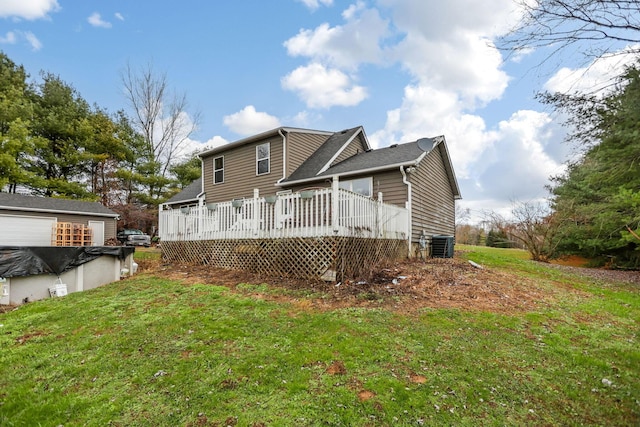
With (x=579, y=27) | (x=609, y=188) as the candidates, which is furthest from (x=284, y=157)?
(x=609, y=188)

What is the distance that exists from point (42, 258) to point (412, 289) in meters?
9.01

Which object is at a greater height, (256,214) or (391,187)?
(391,187)

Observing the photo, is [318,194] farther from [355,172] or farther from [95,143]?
[95,143]

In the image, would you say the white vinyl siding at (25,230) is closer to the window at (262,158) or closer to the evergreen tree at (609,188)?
the window at (262,158)

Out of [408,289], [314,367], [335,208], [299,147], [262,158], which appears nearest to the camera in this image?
[314,367]

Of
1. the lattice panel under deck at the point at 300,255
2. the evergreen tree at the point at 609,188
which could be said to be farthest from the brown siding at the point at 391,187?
the evergreen tree at the point at 609,188

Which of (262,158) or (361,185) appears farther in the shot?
(262,158)

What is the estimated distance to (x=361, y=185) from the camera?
10.9 metres

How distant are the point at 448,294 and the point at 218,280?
16.5 feet

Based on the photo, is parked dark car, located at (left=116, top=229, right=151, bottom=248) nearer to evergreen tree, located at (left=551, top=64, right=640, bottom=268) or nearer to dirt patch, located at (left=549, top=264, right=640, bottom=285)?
evergreen tree, located at (left=551, top=64, right=640, bottom=268)

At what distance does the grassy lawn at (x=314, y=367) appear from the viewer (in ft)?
8.04

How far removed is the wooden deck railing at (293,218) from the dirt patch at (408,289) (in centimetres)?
106

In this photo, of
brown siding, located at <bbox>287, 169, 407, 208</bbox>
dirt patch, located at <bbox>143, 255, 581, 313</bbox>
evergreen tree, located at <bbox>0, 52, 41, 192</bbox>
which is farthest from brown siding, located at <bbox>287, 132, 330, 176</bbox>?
evergreen tree, located at <bbox>0, 52, 41, 192</bbox>

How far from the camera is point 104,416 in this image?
2.46m
